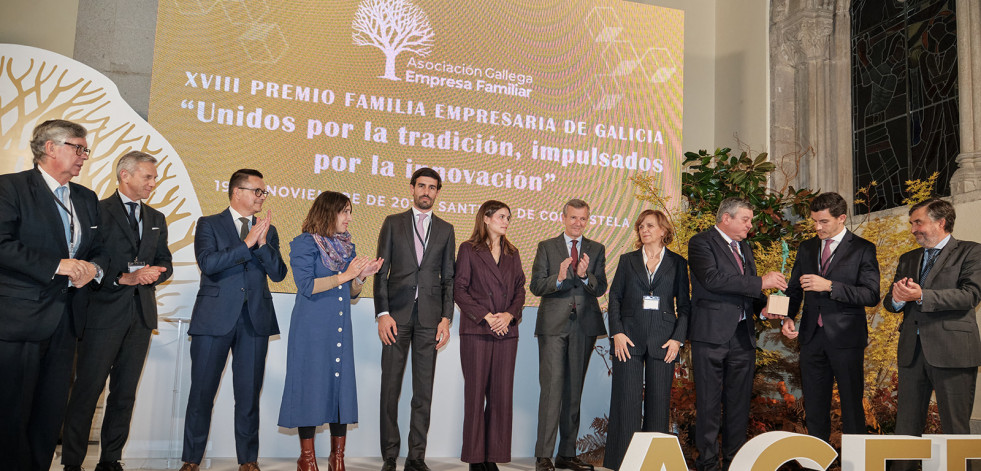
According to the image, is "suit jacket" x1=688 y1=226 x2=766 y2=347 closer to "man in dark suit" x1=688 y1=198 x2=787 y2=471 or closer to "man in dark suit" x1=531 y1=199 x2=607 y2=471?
"man in dark suit" x1=688 y1=198 x2=787 y2=471

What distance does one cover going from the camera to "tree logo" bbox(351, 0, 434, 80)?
564cm

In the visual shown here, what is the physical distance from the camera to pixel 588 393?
18.9ft

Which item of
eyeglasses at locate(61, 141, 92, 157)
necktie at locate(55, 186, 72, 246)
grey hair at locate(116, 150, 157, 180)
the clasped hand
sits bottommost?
the clasped hand

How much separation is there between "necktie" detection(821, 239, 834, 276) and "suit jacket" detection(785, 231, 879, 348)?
0.07ft

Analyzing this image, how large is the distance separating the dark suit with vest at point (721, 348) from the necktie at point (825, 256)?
376mm

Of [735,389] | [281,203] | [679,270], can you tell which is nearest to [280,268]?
[281,203]

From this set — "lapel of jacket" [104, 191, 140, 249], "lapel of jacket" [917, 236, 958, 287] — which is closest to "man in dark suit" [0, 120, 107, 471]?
"lapel of jacket" [104, 191, 140, 249]

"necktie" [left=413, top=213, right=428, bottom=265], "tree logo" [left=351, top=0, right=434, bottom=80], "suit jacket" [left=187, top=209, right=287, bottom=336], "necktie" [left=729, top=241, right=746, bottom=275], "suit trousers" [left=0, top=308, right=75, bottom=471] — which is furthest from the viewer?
"tree logo" [left=351, top=0, right=434, bottom=80]

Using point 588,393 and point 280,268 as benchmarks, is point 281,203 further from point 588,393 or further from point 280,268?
point 588,393

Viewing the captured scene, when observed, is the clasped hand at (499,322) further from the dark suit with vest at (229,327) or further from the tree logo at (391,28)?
the tree logo at (391,28)

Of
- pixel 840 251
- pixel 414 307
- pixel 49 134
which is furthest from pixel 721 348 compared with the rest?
pixel 49 134

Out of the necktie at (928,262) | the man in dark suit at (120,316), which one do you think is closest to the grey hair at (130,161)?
the man in dark suit at (120,316)

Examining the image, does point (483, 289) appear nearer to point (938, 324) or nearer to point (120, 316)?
point (120, 316)

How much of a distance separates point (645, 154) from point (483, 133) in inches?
53.7
